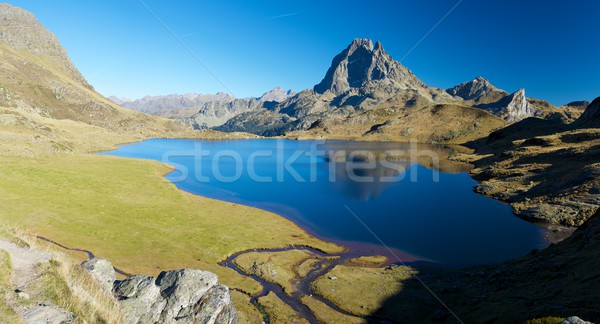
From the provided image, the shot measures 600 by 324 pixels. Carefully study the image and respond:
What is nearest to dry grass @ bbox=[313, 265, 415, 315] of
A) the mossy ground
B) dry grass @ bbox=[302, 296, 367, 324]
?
dry grass @ bbox=[302, 296, 367, 324]

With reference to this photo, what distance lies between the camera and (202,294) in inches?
862

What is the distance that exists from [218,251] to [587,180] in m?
72.9

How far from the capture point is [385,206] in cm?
7256

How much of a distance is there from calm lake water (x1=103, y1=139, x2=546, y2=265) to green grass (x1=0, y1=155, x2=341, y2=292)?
805 cm

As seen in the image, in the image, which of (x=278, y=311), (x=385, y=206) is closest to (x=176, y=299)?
(x=278, y=311)

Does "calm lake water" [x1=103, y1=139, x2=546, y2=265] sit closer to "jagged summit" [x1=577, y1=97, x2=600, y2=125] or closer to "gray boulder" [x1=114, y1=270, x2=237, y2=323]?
"gray boulder" [x1=114, y1=270, x2=237, y2=323]

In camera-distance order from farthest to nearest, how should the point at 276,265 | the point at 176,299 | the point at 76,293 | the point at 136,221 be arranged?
the point at 136,221 < the point at 276,265 < the point at 176,299 < the point at 76,293

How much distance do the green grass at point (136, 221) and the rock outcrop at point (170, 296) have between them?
1194 centimetres

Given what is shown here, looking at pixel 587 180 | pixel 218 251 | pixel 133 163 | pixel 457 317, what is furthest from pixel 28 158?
pixel 587 180

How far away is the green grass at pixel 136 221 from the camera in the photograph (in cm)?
3894

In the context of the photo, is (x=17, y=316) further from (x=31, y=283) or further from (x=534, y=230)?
(x=534, y=230)

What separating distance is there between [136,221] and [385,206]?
4869 cm

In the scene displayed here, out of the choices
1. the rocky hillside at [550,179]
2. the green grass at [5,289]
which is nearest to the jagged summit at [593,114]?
the rocky hillside at [550,179]

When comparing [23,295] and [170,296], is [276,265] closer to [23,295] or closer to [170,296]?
[170,296]
